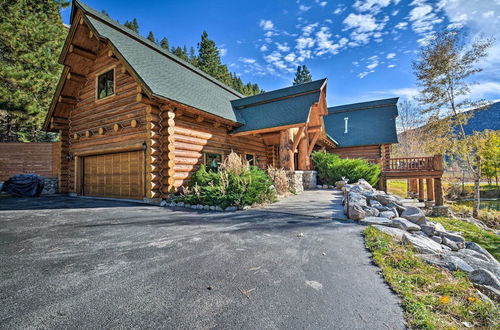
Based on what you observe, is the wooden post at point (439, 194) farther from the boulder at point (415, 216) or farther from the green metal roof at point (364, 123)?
the boulder at point (415, 216)

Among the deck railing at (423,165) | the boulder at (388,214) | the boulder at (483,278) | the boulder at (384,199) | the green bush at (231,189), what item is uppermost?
the deck railing at (423,165)

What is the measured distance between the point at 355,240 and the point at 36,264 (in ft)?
14.1

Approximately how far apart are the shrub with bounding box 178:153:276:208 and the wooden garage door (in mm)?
2427

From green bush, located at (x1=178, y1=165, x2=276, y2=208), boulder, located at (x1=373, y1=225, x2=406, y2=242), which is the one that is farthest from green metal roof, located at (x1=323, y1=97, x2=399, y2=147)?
boulder, located at (x1=373, y1=225, x2=406, y2=242)

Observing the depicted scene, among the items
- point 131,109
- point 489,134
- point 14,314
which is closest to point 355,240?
point 14,314

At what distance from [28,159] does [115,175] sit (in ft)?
25.7

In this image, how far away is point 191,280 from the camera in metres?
2.18

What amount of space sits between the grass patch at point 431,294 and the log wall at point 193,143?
6703mm

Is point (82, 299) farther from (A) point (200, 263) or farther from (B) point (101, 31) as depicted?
(B) point (101, 31)

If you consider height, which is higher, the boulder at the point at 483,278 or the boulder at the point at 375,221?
the boulder at the point at 375,221

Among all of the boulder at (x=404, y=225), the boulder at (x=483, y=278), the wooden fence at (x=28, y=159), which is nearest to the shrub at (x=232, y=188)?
the boulder at (x=404, y=225)

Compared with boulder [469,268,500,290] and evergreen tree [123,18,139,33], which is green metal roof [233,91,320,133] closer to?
boulder [469,268,500,290]

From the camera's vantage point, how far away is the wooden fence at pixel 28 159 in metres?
12.0

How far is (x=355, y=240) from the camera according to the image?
348cm
